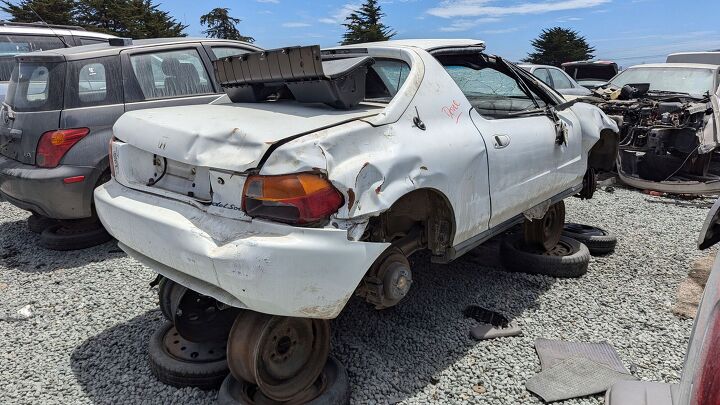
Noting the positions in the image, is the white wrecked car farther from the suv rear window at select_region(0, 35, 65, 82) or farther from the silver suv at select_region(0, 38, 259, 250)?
the suv rear window at select_region(0, 35, 65, 82)

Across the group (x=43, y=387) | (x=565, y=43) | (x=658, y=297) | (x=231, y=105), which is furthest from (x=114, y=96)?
(x=565, y=43)

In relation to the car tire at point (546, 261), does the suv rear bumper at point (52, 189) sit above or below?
above

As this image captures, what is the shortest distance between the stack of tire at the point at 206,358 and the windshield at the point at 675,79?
9.30 meters

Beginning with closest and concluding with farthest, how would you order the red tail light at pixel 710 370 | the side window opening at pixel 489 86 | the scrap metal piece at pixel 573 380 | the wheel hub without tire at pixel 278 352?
the red tail light at pixel 710 370 < the wheel hub without tire at pixel 278 352 < the scrap metal piece at pixel 573 380 < the side window opening at pixel 489 86

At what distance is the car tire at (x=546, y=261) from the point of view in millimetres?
3893

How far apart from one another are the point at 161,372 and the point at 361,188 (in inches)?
59.2

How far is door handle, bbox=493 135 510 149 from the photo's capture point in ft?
9.81

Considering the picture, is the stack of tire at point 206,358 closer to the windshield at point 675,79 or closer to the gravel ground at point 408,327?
the gravel ground at point 408,327

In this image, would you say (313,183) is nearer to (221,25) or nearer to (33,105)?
(33,105)

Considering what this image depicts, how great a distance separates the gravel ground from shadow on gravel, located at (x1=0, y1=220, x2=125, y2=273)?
19mm

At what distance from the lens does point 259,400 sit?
94.3 inches

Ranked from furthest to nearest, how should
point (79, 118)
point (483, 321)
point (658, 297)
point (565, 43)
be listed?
point (565, 43) < point (79, 118) < point (658, 297) < point (483, 321)

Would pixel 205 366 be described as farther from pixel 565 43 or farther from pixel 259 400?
pixel 565 43

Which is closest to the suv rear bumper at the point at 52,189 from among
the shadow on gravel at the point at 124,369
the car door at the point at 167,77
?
the car door at the point at 167,77
